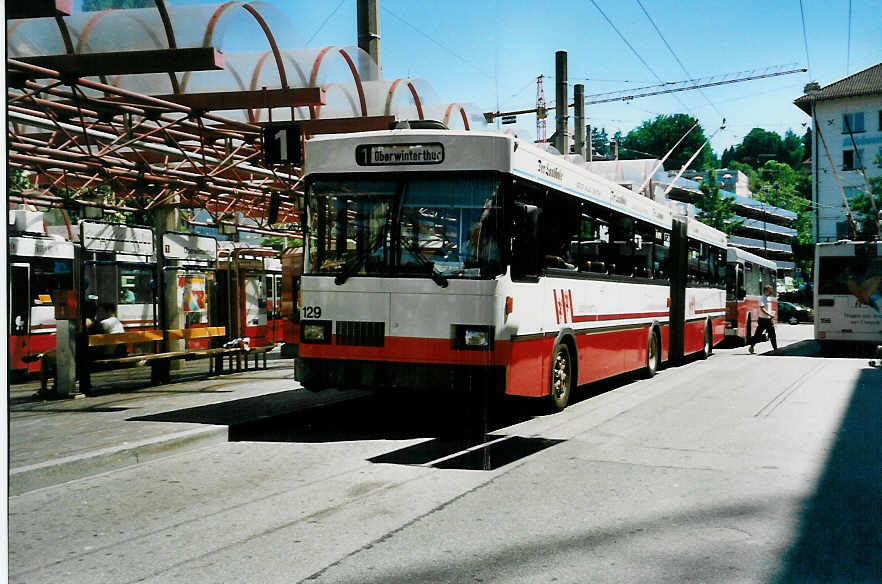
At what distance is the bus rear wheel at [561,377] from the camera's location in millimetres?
10945

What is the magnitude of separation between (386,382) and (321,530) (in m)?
3.86

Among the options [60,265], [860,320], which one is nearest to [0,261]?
[60,265]

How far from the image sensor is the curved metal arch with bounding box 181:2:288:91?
1116cm

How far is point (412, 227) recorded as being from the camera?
9414 millimetres

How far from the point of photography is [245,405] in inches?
443

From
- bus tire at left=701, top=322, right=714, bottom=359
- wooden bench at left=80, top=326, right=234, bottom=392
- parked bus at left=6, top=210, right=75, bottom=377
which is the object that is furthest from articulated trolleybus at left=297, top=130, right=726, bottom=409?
bus tire at left=701, top=322, right=714, bottom=359

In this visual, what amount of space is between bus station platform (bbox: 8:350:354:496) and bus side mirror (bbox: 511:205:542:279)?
336 centimetres

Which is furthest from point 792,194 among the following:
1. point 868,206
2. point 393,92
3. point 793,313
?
point 393,92

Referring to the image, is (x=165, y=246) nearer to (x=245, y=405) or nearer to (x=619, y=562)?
(x=245, y=405)

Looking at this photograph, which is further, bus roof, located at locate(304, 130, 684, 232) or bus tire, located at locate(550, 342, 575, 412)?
bus tire, located at locate(550, 342, 575, 412)

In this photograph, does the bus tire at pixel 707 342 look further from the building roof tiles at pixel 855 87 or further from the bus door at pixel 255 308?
the building roof tiles at pixel 855 87

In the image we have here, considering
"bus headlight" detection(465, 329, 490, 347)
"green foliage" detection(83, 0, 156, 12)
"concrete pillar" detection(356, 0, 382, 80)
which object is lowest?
"bus headlight" detection(465, 329, 490, 347)

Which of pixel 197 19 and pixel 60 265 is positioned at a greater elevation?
pixel 197 19

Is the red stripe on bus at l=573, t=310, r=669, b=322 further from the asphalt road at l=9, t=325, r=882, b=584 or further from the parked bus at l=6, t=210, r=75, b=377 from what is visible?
the parked bus at l=6, t=210, r=75, b=377
